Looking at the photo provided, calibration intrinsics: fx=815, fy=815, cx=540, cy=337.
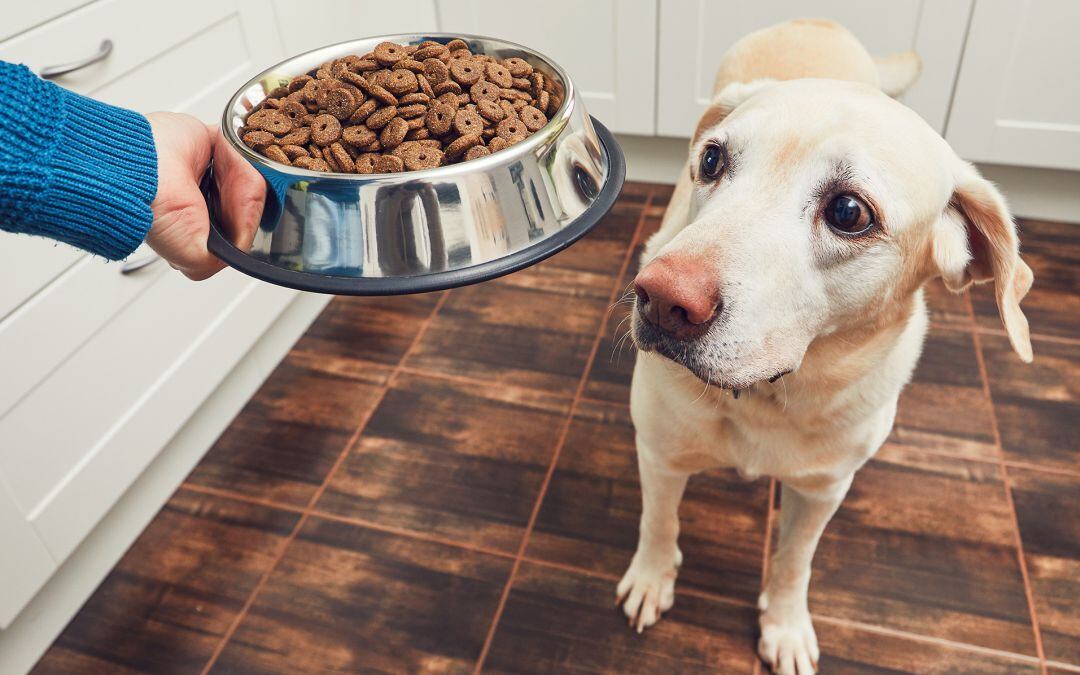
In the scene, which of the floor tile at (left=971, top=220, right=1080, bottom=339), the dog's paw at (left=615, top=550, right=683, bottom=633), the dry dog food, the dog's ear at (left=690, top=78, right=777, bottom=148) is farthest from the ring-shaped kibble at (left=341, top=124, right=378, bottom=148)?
the floor tile at (left=971, top=220, right=1080, bottom=339)

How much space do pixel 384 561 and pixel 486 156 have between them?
1112mm

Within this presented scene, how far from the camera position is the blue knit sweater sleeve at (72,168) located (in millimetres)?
927

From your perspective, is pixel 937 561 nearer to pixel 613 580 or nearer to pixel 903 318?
pixel 613 580

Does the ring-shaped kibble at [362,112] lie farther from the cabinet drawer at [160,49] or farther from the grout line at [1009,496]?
the grout line at [1009,496]

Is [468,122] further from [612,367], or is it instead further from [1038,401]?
[1038,401]

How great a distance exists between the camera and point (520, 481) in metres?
1.93

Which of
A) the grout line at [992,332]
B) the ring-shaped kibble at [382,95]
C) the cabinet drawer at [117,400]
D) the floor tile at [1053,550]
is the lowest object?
the floor tile at [1053,550]

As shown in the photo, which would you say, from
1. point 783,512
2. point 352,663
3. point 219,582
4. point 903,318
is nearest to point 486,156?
point 903,318

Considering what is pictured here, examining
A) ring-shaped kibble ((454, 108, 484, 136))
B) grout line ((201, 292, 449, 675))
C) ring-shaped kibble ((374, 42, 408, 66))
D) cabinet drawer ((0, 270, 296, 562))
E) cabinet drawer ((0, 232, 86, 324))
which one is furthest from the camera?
grout line ((201, 292, 449, 675))

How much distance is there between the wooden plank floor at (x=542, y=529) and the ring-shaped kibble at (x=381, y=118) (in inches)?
40.9

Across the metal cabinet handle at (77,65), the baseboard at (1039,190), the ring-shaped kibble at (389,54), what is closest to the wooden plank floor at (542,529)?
the baseboard at (1039,190)

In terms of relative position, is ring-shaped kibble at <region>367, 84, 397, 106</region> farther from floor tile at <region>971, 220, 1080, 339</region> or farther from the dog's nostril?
floor tile at <region>971, 220, 1080, 339</region>

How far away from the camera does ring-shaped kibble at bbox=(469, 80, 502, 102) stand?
42.5 inches

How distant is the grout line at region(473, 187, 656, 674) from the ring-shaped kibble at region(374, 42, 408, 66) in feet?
1.51
